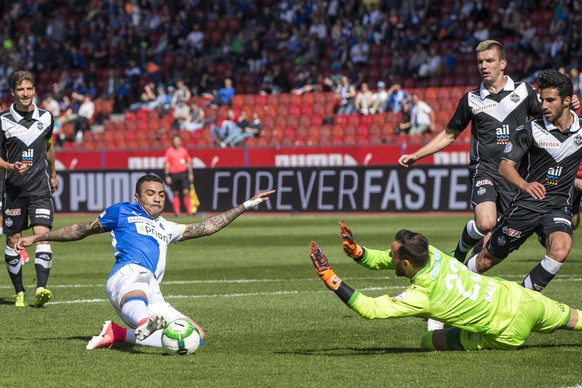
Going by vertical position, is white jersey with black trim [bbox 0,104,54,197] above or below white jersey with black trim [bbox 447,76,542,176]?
below

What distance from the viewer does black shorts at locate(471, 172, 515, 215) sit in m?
10.2

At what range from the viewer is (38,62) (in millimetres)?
42844

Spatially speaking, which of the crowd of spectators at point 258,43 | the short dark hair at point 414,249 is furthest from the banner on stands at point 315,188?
the short dark hair at point 414,249

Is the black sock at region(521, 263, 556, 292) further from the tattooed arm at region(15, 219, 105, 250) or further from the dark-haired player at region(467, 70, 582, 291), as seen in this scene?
the tattooed arm at region(15, 219, 105, 250)

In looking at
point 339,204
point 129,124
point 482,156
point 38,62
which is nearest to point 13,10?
point 38,62

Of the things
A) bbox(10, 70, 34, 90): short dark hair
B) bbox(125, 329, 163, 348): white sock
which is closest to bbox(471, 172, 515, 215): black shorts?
bbox(125, 329, 163, 348): white sock

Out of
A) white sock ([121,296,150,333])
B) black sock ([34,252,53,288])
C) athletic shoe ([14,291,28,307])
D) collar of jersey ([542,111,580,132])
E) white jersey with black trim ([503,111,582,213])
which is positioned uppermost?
collar of jersey ([542,111,580,132])

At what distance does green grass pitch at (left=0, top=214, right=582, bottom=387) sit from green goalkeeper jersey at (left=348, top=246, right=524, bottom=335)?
262mm

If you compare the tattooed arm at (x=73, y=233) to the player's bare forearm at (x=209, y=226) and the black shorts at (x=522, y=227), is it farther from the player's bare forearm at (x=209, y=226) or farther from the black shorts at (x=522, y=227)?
the black shorts at (x=522, y=227)

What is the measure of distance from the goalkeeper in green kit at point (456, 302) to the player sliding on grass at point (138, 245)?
1.54m

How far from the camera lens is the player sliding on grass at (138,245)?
8.20 metres

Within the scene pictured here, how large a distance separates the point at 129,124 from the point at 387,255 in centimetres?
2917

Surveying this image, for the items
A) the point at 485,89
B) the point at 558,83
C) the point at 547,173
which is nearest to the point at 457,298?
the point at 547,173

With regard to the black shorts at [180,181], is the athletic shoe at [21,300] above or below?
above
